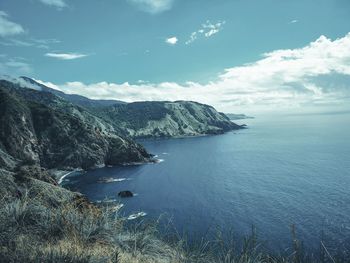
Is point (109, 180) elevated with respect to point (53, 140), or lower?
lower

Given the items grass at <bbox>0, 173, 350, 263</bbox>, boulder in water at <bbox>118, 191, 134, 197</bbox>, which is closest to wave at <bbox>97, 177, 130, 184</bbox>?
boulder in water at <bbox>118, 191, 134, 197</bbox>

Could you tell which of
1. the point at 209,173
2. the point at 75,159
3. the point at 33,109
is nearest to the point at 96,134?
the point at 75,159

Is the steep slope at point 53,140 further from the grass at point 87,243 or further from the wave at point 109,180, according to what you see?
the grass at point 87,243

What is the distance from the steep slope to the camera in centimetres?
12838

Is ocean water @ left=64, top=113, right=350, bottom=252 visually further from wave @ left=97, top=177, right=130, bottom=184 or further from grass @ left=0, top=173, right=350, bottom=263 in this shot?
grass @ left=0, top=173, right=350, bottom=263

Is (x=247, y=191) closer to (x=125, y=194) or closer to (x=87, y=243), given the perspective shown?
(x=125, y=194)

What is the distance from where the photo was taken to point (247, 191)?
311ft

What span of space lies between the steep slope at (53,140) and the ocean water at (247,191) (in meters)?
11.1

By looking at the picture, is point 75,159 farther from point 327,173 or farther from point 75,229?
point 75,229

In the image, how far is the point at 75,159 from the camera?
140 meters

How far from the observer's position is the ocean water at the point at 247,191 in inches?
2537

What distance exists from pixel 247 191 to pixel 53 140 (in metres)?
90.1

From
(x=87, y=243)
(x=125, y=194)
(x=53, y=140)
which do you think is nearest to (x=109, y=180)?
(x=125, y=194)

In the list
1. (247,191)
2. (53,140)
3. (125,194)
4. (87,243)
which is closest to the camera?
(87,243)
